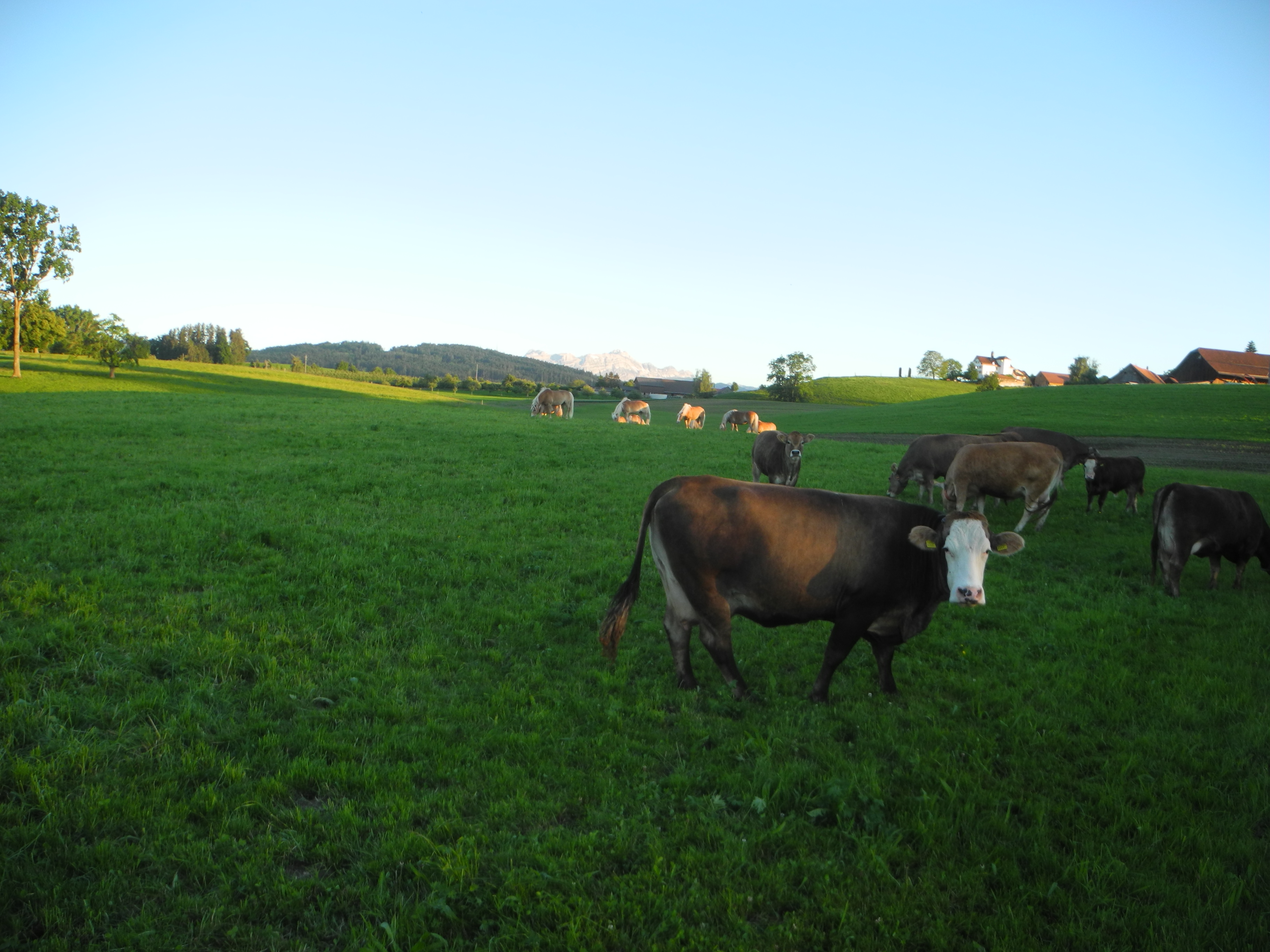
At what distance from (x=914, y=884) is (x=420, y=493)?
12023 mm

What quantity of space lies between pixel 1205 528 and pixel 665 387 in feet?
458

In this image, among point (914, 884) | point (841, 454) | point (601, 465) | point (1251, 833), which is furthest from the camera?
point (841, 454)

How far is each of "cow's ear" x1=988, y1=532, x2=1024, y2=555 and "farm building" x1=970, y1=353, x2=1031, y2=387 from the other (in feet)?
476

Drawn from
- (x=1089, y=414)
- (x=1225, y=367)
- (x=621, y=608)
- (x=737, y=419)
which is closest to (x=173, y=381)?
(x=737, y=419)

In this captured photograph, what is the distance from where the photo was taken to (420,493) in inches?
563

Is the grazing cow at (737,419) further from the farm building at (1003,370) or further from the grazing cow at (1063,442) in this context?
the farm building at (1003,370)

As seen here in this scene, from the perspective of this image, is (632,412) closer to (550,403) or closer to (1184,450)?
(550,403)

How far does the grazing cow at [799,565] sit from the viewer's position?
20.8 ft

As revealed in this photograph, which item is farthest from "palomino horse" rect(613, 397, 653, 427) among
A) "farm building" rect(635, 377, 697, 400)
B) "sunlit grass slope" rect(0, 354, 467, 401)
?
"farm building" rect(635, 377, 697, 400)

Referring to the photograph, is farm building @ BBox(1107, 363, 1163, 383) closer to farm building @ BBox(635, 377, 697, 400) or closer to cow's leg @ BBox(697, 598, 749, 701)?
farm building @ BBox(635, 377, 697, 400)

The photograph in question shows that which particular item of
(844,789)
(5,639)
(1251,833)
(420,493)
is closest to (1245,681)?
(1251,833)

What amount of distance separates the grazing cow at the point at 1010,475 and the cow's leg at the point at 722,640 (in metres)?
9.62

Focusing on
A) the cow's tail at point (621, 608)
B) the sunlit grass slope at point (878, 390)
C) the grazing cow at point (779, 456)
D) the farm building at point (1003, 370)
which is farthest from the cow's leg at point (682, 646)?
the farm building at point (1003, 370)

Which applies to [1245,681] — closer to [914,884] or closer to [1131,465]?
[914,884]
